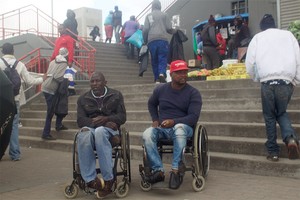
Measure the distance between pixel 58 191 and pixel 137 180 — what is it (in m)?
1.02

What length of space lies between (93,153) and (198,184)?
1.23 meters

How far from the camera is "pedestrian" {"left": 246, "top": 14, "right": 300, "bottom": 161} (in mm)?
5059

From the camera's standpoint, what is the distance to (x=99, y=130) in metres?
4.55

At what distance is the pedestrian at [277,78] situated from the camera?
5.06 meters

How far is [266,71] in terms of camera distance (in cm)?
512

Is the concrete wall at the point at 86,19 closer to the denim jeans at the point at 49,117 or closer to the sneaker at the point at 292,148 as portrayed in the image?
the denim jeans at the point at 49,117

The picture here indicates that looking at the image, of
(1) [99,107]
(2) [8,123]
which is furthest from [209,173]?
(2) [8,123]

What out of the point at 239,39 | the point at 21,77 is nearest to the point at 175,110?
the point at 21,77

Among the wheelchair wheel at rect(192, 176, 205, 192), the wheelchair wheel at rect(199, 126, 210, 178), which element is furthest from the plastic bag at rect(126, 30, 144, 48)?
the wheelchair wheel at rect(192, 176, 205, 192)

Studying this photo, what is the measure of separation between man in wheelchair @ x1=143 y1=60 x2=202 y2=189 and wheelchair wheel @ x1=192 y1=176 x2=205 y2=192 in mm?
169

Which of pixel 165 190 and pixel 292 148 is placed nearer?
pixel 165 190

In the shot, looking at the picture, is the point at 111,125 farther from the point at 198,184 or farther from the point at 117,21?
the point at 117,21

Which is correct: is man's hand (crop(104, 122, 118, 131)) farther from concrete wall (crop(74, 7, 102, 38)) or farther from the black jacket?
concrete wall (crop(74, 7, 102, 38))

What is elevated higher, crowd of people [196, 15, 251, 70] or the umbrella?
crowd of people [196, 15, 251, 70]
